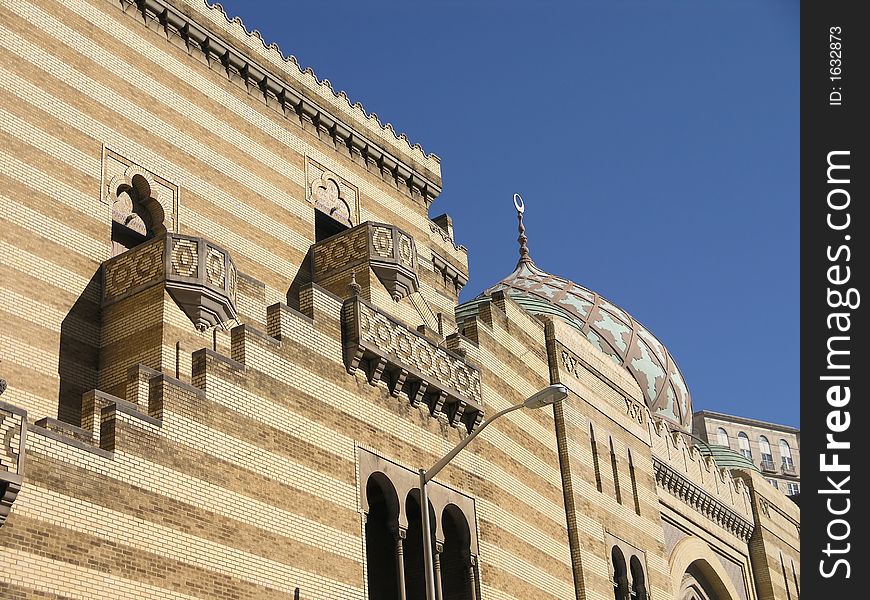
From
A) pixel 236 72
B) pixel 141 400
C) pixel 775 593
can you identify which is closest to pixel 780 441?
pixel 775 593

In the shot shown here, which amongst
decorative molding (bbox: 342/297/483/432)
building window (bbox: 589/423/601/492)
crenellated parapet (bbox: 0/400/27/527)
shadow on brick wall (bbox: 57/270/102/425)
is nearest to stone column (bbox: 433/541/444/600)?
decorative molding (bbox: 342/297/483/432)

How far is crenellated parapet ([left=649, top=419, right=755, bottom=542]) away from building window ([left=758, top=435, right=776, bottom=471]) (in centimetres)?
4301

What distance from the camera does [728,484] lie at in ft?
139

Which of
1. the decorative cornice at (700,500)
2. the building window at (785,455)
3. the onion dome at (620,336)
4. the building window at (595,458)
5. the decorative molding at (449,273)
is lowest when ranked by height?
the building window at (595,458)

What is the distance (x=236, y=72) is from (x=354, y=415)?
9059 millimetres

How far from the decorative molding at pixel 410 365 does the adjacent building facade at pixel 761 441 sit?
59269 mm

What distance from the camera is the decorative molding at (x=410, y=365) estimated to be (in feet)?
76.7

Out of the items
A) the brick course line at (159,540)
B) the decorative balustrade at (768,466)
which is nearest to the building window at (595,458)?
the brick course line at (159,540)

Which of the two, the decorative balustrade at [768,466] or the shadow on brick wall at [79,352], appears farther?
the decorative balustrade at [768,466]

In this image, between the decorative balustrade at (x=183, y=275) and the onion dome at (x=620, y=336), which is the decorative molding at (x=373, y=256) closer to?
the decorative balustrade at (x=183, y=275)

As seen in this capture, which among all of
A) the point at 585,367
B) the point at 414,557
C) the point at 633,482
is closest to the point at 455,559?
the point at 414,557

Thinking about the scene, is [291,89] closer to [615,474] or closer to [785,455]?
[615,474]

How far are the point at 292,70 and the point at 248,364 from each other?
10665 mm

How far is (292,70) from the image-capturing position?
1160 inches
